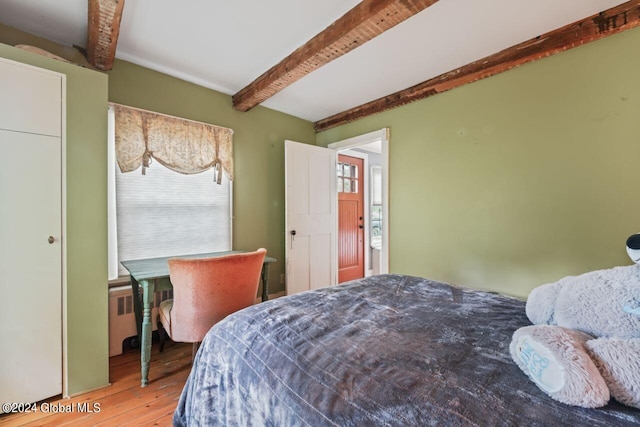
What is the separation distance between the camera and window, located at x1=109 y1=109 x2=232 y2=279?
7.55ft

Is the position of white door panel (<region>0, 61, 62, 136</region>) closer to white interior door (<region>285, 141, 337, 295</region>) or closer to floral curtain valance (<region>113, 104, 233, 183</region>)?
floral curtain valance (<region>113, 104, 233, 183</region>)

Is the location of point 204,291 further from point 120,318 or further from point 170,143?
point 170,143

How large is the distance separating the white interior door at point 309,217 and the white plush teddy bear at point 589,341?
2478mm

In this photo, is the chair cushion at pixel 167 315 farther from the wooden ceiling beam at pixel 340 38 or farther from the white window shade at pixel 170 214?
the wooden ceiling beam at pixel 340 38

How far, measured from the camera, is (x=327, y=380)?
0.80 metres

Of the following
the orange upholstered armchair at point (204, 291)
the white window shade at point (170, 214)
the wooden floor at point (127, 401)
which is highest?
the white window shade at point (170, 214)

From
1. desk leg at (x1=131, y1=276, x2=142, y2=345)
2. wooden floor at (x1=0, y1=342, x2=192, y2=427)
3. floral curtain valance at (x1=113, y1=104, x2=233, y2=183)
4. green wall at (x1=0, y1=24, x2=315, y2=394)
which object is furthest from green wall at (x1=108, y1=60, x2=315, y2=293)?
wooden floor at (x1=0, y1=342, x2=192, y2=427)

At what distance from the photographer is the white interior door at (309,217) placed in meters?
3.23

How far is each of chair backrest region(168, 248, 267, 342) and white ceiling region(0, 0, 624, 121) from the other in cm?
157

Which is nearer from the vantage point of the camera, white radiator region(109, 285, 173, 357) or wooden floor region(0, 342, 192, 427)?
wooden floor region(0, 342, 192, 427)

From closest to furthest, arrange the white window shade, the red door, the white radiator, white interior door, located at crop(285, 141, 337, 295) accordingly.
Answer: the white radiator
the white window shade
white interior door, located at crop(285, 141, 337, 295)
the red door

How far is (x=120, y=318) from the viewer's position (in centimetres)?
225

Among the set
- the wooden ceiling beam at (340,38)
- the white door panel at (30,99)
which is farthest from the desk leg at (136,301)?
the wooden ceiling beam at (340,38)

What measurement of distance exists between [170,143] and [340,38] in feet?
5.68
